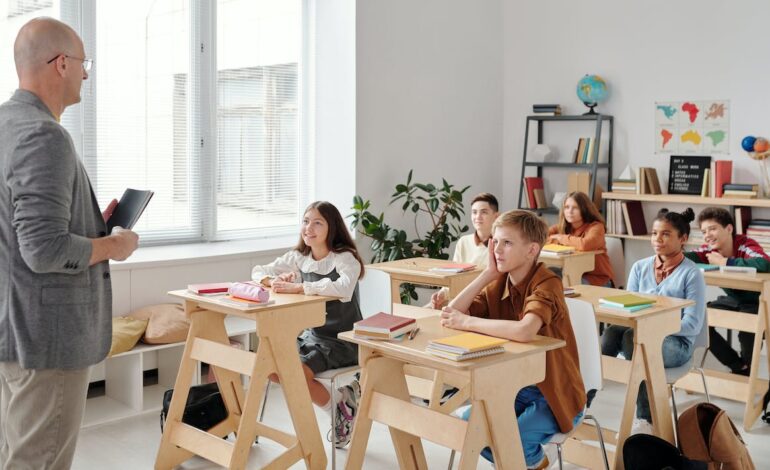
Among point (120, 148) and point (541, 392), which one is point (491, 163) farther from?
point (541, 392)

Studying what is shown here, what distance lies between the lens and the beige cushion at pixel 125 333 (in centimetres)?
418

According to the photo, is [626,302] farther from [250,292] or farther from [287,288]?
[250,292]

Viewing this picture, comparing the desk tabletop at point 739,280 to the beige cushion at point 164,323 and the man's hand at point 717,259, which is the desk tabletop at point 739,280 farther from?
the beige cushion at point 164,323

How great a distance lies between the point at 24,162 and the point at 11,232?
0.21 meters

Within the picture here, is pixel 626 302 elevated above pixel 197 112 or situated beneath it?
situated beneath

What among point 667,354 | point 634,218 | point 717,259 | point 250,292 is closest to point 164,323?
point 250,292

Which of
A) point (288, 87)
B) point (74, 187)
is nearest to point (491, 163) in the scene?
point (288, 87)

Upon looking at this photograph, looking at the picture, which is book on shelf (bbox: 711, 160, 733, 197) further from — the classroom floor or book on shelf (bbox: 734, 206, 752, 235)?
Result: the classroom floor

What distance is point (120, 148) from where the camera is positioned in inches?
201

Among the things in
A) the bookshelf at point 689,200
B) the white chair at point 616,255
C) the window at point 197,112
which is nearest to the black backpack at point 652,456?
the white chair at point 616,255

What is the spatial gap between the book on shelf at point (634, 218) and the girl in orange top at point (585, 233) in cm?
58

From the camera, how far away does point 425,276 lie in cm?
426

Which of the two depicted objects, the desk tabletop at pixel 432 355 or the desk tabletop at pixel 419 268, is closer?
the desk tabletop at pixel 432 355

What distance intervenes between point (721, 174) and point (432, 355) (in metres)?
3.88
